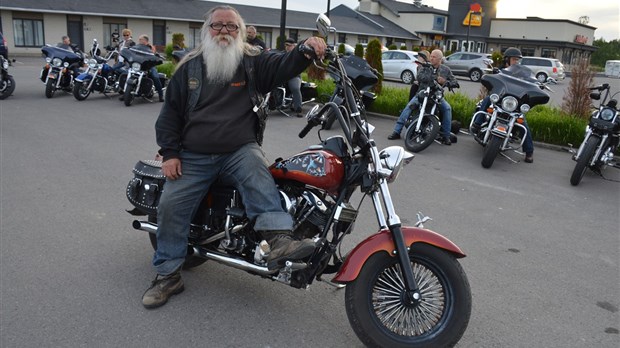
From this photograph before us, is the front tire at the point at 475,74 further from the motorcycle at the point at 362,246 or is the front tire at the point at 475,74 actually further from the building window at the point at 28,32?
the motorcycle at the point at 362,246

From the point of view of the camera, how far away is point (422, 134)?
902 centimetres

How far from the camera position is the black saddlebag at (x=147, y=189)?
3.68 m

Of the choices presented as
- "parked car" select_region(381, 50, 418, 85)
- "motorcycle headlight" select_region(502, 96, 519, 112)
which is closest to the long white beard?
"motorcycle headlight" select_region(502, 96, 519, 112)

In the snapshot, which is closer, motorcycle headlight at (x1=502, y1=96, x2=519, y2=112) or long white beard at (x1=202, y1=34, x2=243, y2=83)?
long white beard at (x1=202, y1=34, x2=243, y2=83)

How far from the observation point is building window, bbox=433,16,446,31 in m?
60.5

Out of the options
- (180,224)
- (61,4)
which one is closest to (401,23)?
(61,4)

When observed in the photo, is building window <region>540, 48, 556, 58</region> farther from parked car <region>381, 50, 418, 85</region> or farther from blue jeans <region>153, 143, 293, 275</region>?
blue jeans <region>153, 143, 293, 275</region>

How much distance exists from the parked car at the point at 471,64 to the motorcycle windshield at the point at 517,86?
22.2 m

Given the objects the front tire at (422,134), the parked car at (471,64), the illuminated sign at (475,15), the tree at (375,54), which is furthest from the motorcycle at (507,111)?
the illuminated sign at (475,15)

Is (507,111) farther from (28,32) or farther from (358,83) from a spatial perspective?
(28,32)

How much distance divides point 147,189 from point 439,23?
204 ft

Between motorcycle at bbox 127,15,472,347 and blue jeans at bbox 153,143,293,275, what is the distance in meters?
0.12

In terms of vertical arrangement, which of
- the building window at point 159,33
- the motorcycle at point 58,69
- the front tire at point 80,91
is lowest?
the front tire at point 80,91

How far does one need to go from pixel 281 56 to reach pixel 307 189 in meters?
0.95
